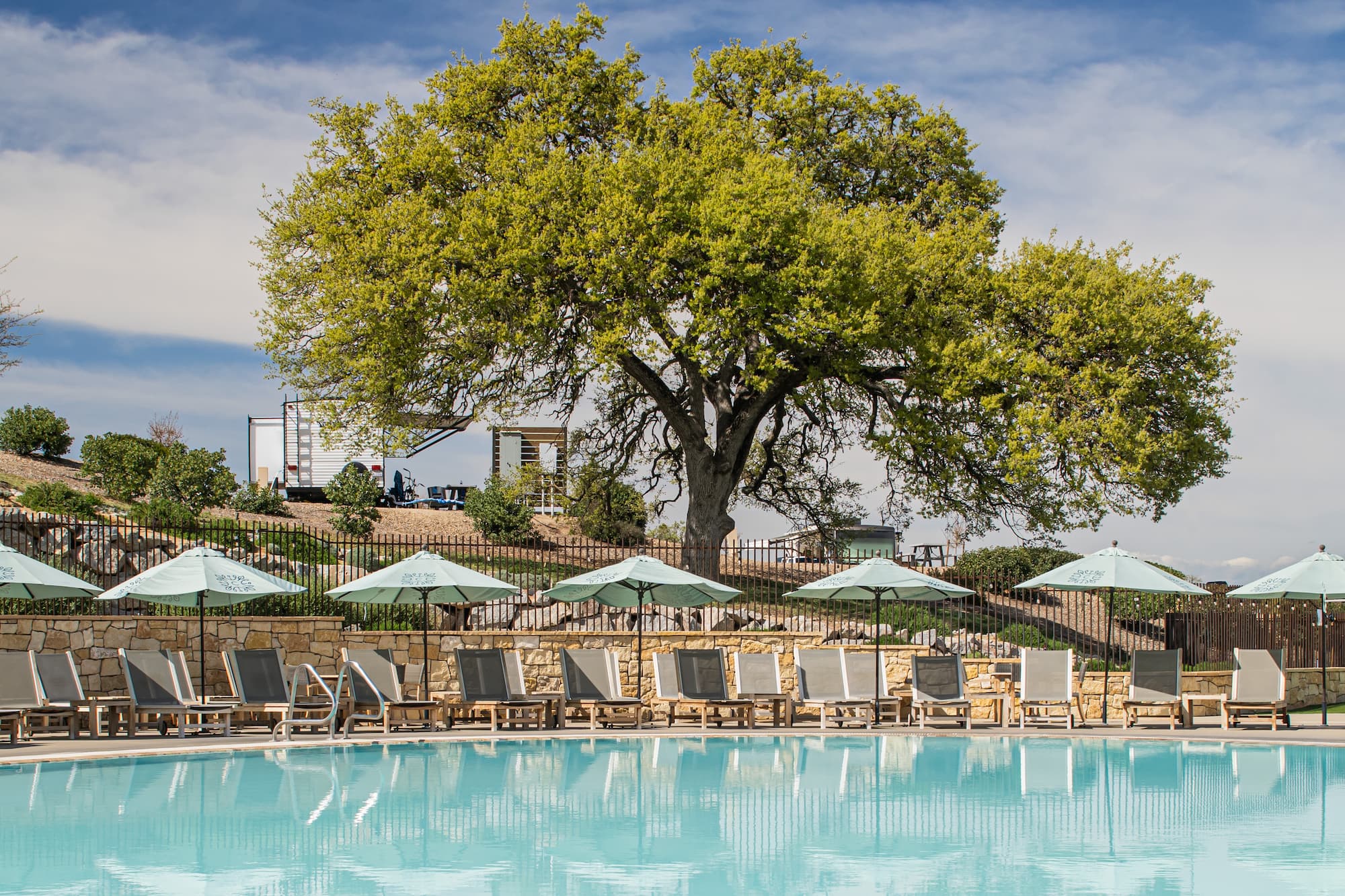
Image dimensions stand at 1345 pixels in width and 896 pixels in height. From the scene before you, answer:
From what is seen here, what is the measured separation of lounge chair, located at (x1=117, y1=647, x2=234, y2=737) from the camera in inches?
604

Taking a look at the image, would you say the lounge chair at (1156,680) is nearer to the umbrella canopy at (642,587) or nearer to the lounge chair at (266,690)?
the umbrella canopy at (642,587)

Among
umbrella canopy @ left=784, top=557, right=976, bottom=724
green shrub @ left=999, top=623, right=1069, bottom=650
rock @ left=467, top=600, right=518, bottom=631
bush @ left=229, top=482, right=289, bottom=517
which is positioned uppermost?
bush @ left=229, top=482, right=289, bottom=517

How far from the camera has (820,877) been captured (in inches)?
313

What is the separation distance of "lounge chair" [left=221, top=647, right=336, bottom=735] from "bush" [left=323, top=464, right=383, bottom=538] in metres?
15.0

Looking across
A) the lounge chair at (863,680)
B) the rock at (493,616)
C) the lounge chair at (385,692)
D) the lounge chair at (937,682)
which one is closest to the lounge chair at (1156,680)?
the lounge chair at (937,682)

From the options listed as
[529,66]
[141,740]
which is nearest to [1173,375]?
[529,66]

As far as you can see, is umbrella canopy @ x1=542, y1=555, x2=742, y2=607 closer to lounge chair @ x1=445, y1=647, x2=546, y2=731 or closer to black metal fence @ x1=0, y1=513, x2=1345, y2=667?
black metal fence @ x1=0, y1=513, x2=1345, y2=667

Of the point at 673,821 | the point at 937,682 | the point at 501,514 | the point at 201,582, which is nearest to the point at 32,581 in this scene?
the point at 201,582

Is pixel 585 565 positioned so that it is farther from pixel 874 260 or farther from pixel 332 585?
pixel 874 260

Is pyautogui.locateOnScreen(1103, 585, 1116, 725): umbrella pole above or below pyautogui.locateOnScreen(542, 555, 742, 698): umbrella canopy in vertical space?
below

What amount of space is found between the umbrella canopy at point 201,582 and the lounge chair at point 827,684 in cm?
689

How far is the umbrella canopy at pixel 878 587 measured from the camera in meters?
17.7

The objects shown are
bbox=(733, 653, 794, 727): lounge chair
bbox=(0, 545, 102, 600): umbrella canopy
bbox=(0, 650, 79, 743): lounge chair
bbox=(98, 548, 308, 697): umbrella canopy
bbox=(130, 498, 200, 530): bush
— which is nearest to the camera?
bbox=(0, 650, 79, 743): lounge chair

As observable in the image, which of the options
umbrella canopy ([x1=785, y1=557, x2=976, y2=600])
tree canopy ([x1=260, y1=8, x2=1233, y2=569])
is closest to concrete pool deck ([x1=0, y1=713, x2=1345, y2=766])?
umbrella canopy ([x1=785, y1=557, x2=976, y2=600])
